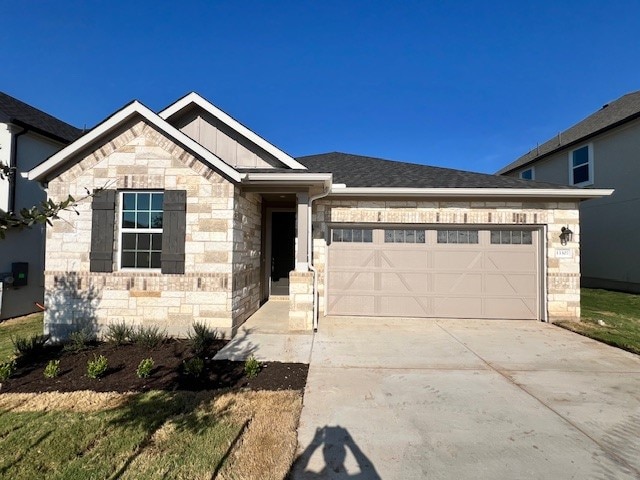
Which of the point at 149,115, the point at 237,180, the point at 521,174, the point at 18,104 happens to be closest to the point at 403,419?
the point at 237,180

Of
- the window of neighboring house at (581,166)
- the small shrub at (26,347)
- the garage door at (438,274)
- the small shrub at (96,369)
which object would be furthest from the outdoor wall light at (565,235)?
the small shrub at (26,347)

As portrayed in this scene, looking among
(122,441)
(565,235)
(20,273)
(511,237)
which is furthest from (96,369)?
(565,235)

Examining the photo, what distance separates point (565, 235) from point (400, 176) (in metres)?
4.10

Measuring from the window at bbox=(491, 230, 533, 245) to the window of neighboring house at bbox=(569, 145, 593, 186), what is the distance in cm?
899

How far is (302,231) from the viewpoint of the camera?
275 inches

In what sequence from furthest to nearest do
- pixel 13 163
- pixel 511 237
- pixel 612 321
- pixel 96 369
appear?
1. pixel 13 163
2. pixel 511 237
3. pixel 612 321
4. pixel 96 369

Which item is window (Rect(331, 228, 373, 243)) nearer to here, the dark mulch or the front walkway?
the front walkway

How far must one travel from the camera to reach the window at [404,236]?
8250 mm

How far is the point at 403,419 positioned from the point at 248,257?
5165mm

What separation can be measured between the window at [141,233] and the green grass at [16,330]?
7.09 ft

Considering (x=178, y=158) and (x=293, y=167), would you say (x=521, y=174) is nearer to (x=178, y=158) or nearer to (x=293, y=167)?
(x=293, y=167)

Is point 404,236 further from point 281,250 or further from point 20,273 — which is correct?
point 20,273

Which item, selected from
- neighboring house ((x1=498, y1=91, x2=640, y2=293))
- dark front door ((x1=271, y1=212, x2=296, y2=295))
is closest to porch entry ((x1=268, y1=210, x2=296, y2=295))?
dark front door ((x1=271, y1=212, x2=296, y2=295))

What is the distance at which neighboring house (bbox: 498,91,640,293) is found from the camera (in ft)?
41.0
